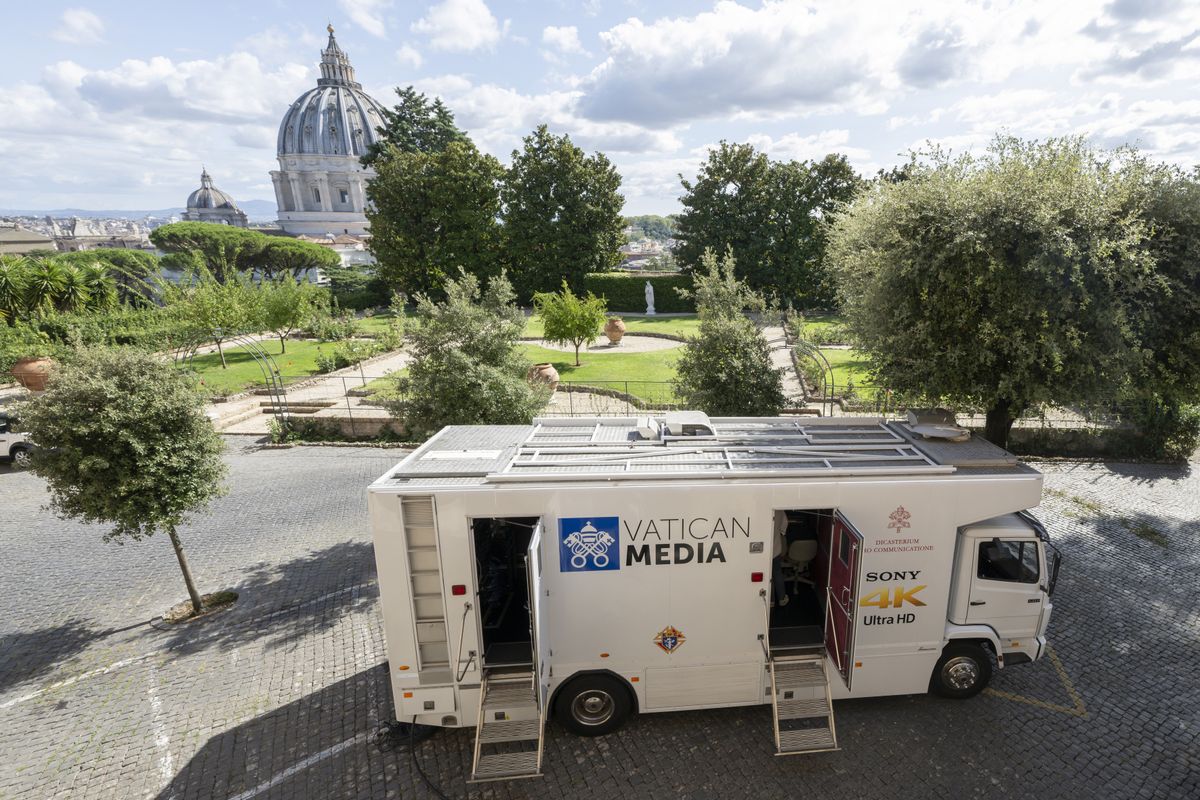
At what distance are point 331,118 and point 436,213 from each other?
107799 mm

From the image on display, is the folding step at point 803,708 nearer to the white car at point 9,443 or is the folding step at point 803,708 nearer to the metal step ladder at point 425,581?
the metal step ladder at point 425,581

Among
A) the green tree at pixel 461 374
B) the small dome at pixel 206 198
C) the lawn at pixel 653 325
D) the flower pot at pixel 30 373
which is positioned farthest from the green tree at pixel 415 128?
the small dome at pixel 206 198

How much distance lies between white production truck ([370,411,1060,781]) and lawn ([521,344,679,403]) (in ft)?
44.3

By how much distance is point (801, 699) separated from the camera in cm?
696

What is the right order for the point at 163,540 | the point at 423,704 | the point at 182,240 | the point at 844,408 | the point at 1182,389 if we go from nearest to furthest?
the point at 423,704, the point at 1182,389, the point at 163,540, the point at 844,408, the point at 182,240

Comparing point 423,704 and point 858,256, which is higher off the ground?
point 858,256

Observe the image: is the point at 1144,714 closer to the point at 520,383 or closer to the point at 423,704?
the point at 423,704

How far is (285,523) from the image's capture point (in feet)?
43.4

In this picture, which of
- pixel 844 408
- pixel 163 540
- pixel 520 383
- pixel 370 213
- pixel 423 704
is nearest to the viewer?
pixel 423 704

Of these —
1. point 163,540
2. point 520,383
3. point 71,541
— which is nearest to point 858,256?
point 520,383

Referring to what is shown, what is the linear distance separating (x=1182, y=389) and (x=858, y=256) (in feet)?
20.9

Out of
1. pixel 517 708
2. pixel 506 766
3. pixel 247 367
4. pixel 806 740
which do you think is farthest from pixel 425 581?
pixel 247 367

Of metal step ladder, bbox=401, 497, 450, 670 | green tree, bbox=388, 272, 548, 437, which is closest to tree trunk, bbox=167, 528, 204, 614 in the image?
green tree, bbox=388, 272, 548, 437

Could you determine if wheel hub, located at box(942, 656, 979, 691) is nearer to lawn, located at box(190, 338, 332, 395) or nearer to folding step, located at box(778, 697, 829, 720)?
folding step, located at box(778, 697, 829, 720)
